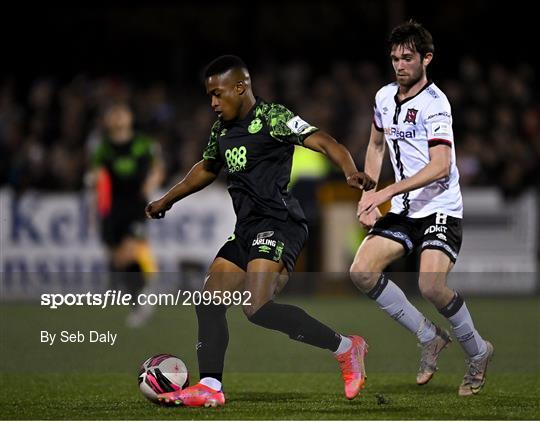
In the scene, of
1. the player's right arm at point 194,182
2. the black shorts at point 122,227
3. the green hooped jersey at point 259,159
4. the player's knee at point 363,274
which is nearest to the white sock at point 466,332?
the player's knee at point 363,274

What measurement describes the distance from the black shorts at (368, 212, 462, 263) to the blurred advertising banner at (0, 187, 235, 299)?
311 inches

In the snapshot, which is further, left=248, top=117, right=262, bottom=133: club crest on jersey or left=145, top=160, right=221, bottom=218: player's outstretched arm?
left=145, top=160, right=221, bottom=218: player's outstretched arm

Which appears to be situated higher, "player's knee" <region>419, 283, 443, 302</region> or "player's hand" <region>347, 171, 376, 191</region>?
"player's hand" <region>347, 171, 376, 191</region>

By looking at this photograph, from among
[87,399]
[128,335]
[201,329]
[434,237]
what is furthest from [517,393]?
[128,335]

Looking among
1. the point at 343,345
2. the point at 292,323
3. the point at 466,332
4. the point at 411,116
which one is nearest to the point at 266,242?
the point at 292,323

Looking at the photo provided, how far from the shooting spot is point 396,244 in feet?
25.8

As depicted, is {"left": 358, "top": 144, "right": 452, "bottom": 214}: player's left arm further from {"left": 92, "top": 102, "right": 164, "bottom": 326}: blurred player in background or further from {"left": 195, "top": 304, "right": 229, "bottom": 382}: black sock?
{"left": 92, "top": 102, "right": 164, "bottom": 326}: blurred player in background

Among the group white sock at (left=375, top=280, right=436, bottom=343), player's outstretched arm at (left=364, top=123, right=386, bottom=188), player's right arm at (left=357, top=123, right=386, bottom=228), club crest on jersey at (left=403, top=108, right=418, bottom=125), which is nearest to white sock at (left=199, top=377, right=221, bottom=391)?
white sock at (left=375, top=280, right=436, bottom=343)

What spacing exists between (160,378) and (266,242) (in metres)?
1.00

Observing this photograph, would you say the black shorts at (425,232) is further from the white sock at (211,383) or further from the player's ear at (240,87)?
the white sock at (211,383)

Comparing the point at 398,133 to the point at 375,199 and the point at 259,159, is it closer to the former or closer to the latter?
the point at 375,199

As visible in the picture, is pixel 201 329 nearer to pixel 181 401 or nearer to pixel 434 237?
pixel 181 401

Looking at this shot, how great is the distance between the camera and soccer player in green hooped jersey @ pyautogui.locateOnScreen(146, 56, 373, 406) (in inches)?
284

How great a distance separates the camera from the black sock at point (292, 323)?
7234 mm
